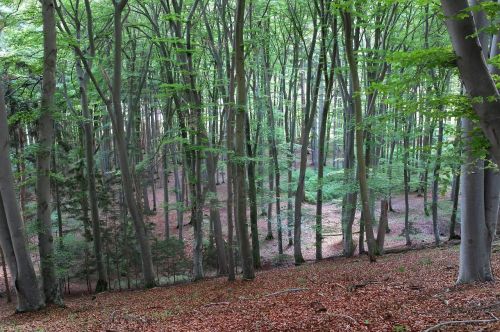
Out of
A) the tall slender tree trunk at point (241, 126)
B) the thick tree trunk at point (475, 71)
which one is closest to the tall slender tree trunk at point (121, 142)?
the tall slender tree trunk at point (241, 126)

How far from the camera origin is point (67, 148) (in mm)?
17000

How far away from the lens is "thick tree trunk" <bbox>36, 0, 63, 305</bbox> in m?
9.62

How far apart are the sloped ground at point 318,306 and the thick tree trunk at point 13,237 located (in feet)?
1.51

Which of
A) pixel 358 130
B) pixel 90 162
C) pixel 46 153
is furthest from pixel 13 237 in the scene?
pixel 358 130

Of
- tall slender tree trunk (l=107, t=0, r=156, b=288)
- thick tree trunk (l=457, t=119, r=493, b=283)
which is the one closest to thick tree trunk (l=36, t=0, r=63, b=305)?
tall slender tree trunk (l=107, t=0, r=156, b=288)

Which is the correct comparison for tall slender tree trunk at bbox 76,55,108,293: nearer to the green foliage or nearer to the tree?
the tree

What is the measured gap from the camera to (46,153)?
9.73 meters

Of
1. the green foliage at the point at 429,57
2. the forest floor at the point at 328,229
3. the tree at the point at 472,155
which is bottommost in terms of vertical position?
the forest floor at the point at 328,229

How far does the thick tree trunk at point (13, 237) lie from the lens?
908 cm

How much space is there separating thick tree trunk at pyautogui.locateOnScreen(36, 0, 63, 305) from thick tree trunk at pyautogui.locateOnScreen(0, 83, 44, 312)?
1.48 ft

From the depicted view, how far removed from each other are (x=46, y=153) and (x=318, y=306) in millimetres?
7220

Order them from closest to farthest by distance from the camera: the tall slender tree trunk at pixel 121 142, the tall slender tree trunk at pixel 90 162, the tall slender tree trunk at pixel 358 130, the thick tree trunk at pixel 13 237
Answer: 1. the thick tree trunk at pixel 13 237
2. the tall slender tree trunk at pixel 358 130
3. the tall slender tree trunk at pixel 121 142
4. the tall slender tree trunk at pixel 90 162

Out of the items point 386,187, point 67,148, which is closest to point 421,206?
point 386,187

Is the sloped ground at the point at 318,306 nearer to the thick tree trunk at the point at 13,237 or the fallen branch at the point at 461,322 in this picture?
the fallen branch at the point at 461,322
